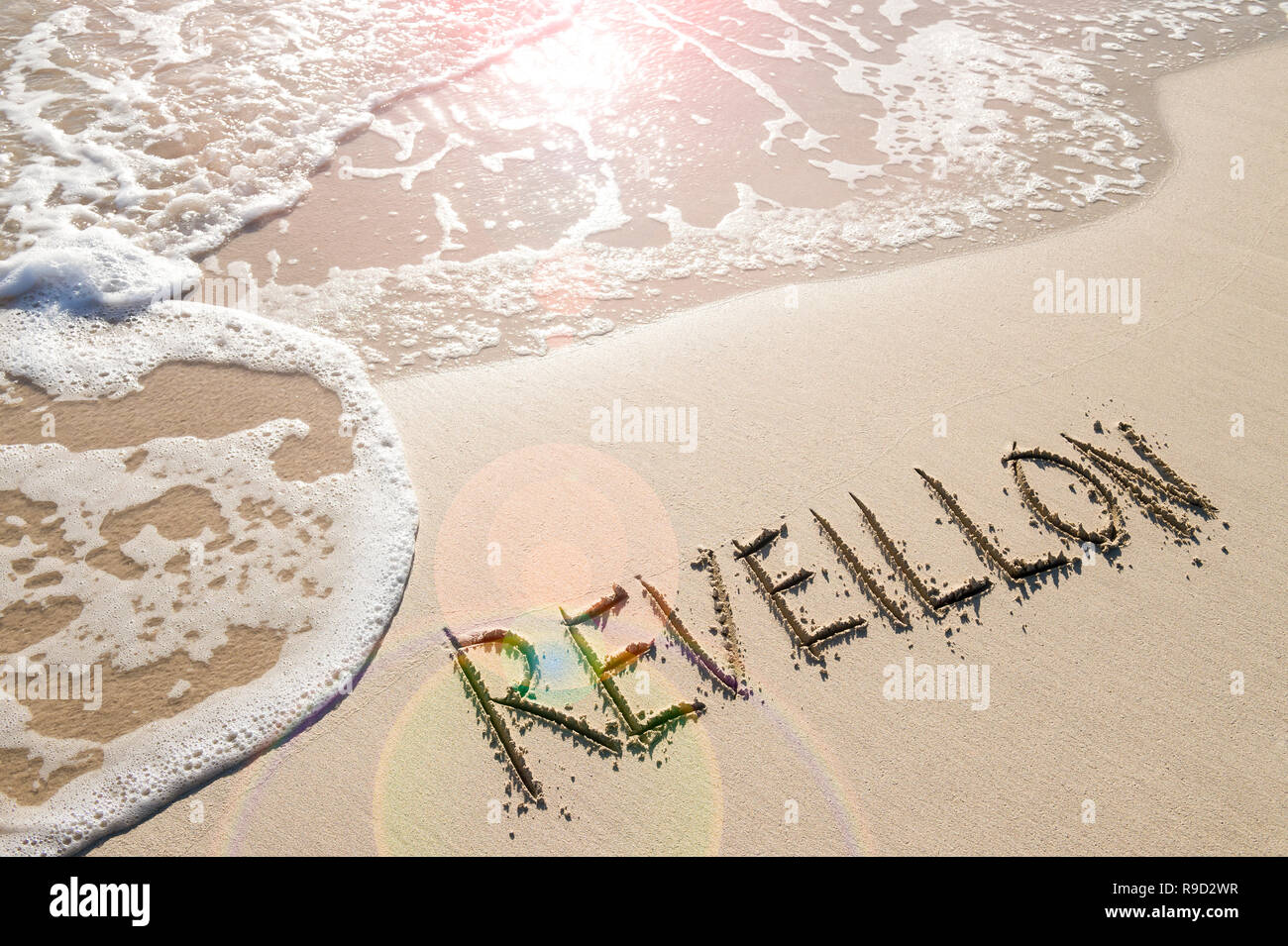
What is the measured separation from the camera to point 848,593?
429 centimetres

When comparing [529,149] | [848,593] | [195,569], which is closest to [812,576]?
[848,593]

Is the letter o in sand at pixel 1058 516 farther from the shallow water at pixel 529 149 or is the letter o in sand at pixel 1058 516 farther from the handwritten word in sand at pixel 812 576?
the shallow water at pixel 529 149

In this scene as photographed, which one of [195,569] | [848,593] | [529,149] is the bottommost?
[195,569]

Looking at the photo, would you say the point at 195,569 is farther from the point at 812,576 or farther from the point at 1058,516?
the point at 1058,516

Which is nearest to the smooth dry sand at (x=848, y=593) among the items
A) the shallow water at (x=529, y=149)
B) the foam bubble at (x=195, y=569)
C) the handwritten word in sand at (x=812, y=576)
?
the handwritten word in sand at (x=812, y=576)

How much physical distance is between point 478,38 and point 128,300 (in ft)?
17.7

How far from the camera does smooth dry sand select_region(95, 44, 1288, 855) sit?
3.49 m

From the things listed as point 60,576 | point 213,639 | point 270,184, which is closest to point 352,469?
point 213,639

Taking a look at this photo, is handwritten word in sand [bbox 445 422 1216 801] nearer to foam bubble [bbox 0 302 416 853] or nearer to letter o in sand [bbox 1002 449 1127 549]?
letter o in sand [bbox 1002 449 1127 549]

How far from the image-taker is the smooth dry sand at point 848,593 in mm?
3494

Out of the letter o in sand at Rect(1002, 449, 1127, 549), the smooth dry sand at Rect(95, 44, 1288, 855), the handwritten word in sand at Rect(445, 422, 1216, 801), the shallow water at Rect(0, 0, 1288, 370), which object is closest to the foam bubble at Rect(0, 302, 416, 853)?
the smooth dry sand at Rect(95, 44, 1288, 855)

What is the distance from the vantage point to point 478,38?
9297 millimetres

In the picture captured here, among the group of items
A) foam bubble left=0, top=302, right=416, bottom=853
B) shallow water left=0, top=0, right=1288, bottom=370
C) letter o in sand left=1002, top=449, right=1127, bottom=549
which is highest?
shallow water left=0, top=0, right=1288, bottom=370
